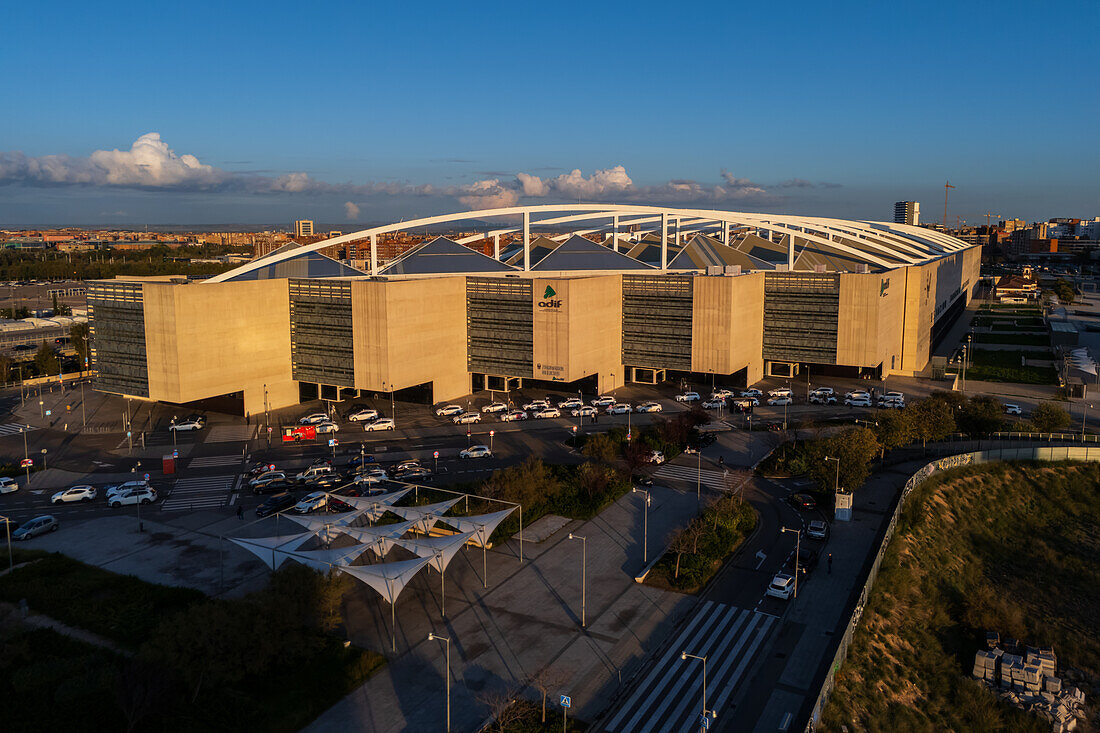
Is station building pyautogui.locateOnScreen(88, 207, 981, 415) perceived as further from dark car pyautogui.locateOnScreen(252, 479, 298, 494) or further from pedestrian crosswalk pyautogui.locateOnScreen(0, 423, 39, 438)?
dark car pyautogui.locateOnScreen(252, 479, 298, 494)

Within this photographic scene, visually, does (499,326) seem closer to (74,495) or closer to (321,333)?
(321,333)

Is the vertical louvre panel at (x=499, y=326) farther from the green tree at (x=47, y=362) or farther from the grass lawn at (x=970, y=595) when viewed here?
the green tree at (x=47, y=362)

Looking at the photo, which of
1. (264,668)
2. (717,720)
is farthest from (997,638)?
(264,668)

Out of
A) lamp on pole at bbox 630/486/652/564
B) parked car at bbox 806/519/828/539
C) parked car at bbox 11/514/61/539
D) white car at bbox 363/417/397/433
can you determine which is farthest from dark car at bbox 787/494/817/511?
parked car at bbox 11/514/61/539

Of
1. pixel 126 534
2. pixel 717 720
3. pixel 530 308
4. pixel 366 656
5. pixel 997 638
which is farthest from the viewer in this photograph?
pixel 530 308

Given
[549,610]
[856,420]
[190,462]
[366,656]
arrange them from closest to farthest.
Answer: [366,656] < [549,610] < [190,462] < [856,420]

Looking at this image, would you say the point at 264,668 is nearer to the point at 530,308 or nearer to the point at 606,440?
the point at 606,440

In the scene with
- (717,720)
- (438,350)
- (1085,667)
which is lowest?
(1085,667)

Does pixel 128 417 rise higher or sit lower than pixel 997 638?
higher
